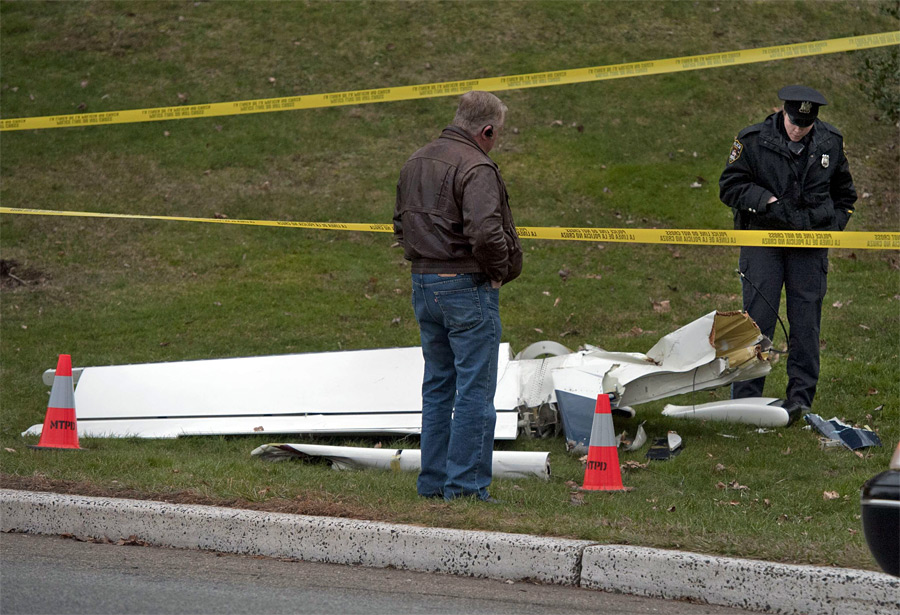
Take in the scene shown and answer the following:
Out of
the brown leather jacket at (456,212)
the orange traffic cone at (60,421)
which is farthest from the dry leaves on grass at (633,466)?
the orange traffic cone at (60,421)

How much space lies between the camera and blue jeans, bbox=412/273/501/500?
4.59 metres

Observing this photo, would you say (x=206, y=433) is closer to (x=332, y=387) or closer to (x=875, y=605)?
(x=332, y=387)

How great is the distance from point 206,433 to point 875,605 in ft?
14.1

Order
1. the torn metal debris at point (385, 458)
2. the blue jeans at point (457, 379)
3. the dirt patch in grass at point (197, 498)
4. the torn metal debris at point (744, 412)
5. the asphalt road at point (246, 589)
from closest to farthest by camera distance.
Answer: the asphalt road at point (246, 589), the dirt patch in grass at point (197, 498), the blue jeans at point (457, 379), the torn metal debris at point (385, 458), the torn metal debris at point (744, 412)

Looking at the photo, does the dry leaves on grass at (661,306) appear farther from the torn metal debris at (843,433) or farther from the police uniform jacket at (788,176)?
the torn metal debris at (843,433)

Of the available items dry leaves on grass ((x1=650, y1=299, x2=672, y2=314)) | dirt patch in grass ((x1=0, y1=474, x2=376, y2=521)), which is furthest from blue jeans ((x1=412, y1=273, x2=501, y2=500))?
dry leaves on grass ((x1=650, y1=299, x2=672, y2=314))

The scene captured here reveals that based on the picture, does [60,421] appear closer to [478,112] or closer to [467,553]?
[467,553]

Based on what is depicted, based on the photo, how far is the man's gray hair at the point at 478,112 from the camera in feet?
15.3

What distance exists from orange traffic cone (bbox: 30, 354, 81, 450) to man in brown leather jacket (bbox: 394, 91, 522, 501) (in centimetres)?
255

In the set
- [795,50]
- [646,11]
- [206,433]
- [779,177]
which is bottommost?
[206,433]

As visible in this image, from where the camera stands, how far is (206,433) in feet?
21.4

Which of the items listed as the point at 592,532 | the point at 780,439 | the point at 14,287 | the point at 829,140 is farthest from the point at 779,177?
the point at 14,287

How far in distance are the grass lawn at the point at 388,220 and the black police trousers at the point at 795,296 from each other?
0.43 meters

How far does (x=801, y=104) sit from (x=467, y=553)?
12.0 ft
